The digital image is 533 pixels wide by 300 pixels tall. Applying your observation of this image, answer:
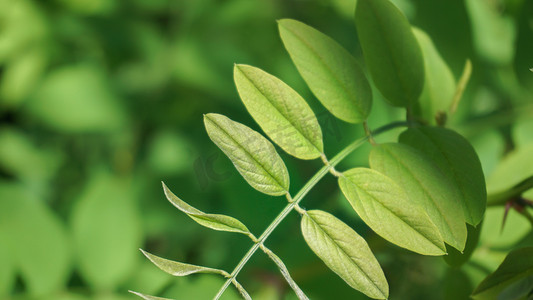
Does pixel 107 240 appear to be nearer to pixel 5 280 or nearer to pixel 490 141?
pixel 5 280

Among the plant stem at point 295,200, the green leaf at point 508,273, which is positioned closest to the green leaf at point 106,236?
the plant stem at point 295,200

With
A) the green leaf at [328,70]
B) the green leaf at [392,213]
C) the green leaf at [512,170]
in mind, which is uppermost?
the green leaf at [328,70]

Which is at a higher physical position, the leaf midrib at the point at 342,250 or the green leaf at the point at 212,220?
the green leaf at the point at 212,220

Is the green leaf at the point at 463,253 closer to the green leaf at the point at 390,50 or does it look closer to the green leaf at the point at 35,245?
the green leaf at the point at 390,50

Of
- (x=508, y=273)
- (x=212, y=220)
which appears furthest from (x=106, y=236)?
(x=508, y=273)

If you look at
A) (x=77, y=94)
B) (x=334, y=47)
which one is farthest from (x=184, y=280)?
(x=77, y=94)

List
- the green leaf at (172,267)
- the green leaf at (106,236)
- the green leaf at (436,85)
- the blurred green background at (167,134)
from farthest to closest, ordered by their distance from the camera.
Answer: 1. the green leaf at (106,236)
2. the blurred green background at (167,134)
3. the green leaf at (436,85)
4. the green leaf at (172,267)

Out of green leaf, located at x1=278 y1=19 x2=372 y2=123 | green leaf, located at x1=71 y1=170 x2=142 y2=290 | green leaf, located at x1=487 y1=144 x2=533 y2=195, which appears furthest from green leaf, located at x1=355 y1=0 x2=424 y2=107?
green leaf, located at x1=71 y1=170 x2=142 y2=290

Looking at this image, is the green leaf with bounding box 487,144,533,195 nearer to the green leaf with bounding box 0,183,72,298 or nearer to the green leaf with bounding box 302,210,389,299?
the green leaf with bounding box 302,210,389,299
